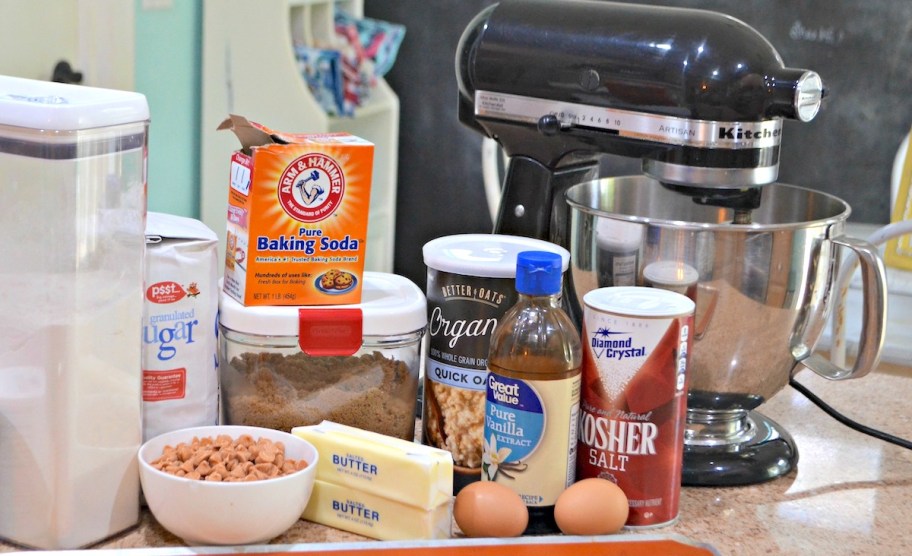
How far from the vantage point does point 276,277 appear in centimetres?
80

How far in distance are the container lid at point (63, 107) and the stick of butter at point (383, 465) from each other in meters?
0.26

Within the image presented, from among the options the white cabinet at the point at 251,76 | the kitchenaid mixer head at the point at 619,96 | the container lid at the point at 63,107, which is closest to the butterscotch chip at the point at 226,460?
the container lid at the point at 63,107

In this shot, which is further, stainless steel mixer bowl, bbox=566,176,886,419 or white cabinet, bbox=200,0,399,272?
white cabinet, bbox=200,0,399,272

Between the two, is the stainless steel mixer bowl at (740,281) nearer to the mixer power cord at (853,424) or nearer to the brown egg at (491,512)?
the mixer power cord at (853,424)

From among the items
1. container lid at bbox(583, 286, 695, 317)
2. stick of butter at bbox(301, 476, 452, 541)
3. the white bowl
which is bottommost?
stick of butter at bbox(301, 476, 452, 541)

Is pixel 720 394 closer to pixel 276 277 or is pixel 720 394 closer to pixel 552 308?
pixel 552 308

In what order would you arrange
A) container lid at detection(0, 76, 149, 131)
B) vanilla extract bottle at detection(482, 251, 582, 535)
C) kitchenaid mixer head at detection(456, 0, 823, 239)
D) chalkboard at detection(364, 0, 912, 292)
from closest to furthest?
container lid at detection(0, 76, 149, 131)
vanilla extract bottle at detection(482, 251, 582, 535)
kitchenaid mixer head at detection(456, 0, 823, 239)
chalkboard at detection(364, 0, 912, 292)

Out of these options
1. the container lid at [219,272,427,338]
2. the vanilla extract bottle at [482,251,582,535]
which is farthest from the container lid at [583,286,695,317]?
the container lid at [219,272,427,338]

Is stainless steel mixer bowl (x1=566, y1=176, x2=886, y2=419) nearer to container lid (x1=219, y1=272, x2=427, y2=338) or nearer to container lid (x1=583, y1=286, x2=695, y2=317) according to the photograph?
container lid (x1=583, y1=286, x2=695, y2=317)

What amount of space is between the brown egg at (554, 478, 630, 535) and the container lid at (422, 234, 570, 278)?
17cm

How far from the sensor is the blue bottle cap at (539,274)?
73 centimetres

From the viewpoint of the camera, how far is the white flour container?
0.64 m

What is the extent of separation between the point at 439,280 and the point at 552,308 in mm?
110

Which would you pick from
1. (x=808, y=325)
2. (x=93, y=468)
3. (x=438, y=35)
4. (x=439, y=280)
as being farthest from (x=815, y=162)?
(x=93, y=468)
